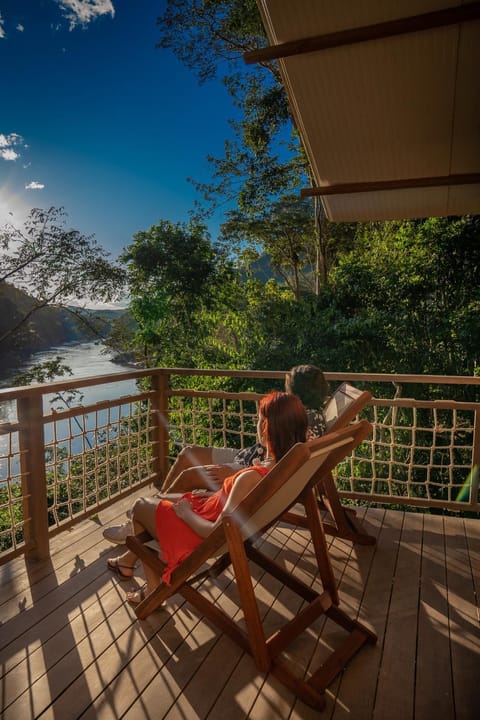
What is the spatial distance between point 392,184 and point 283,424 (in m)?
1.70

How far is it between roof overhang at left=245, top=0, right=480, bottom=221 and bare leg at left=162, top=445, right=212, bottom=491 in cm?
166

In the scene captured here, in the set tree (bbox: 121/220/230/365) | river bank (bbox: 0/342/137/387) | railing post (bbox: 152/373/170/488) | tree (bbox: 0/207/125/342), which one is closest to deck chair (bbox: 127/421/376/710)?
railing post (bbox: 152/373/170/488)

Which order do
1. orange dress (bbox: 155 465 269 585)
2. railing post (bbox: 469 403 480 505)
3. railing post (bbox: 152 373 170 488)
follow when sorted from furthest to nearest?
railing post (bbox: 152 373 170 488), railing post (bbox: 469 403 480 505), orange dress (bbox: 155 465 269 585)

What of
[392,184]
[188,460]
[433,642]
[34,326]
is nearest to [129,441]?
[188,460]

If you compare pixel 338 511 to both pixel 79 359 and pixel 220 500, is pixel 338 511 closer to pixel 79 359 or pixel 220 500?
pixel 220 500

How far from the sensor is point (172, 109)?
685 inches

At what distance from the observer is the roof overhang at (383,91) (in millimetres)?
1778

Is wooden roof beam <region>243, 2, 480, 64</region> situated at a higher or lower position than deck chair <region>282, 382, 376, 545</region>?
higher

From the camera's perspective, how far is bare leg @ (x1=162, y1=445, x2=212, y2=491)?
2.82 metres

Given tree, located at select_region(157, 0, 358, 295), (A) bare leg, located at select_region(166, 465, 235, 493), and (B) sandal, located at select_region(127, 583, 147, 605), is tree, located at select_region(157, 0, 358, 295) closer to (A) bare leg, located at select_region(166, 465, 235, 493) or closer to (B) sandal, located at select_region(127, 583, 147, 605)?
(A) bare leg, located at select_region(166, 465, 235, 493)

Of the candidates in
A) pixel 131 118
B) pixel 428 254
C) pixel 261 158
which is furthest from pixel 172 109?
pixel 428 254

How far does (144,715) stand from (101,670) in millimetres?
290

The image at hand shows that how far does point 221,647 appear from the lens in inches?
76.0

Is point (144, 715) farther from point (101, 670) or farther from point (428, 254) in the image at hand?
point (428, 254)
